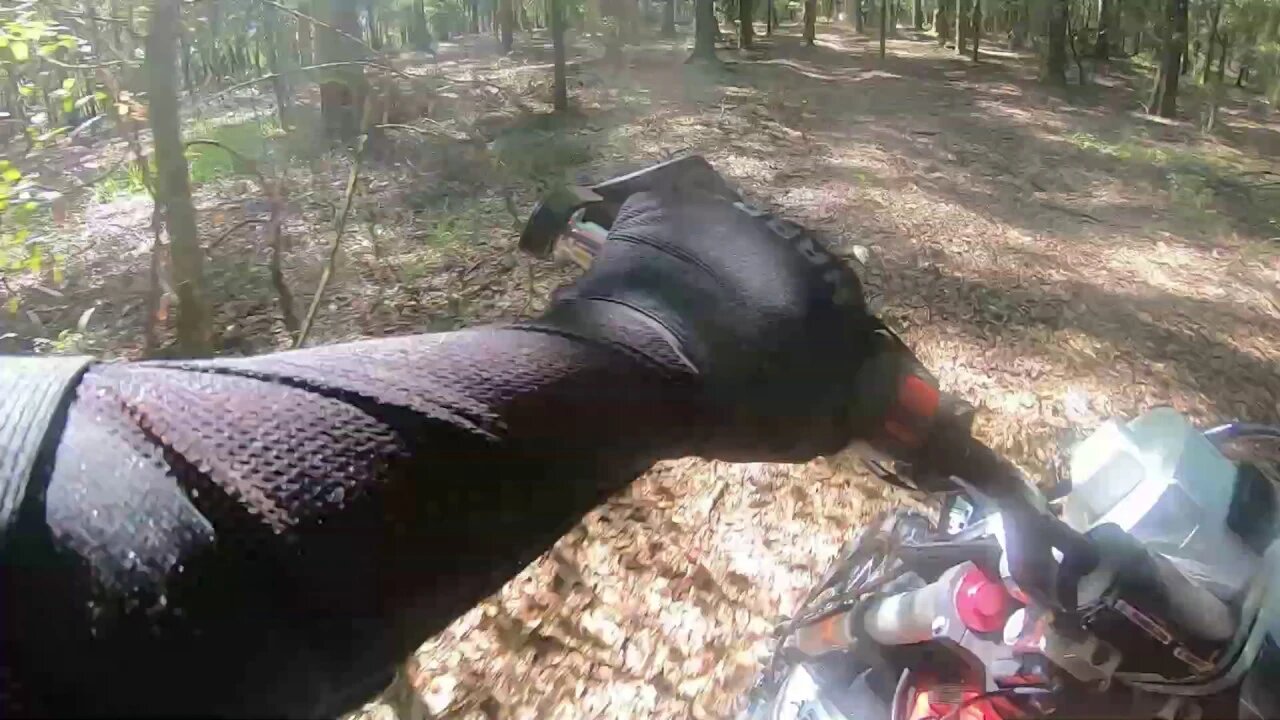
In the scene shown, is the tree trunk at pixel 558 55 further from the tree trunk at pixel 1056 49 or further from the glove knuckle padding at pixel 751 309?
the tree trunk at pixel 1056 49

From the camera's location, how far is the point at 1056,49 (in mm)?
5625

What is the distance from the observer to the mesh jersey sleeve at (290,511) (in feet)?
0.65

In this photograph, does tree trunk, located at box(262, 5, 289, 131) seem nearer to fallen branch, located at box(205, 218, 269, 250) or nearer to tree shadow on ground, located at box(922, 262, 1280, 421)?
fallen branch, located at box(205, 218, 269, 250)

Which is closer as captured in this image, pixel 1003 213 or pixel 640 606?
pixel 640 606

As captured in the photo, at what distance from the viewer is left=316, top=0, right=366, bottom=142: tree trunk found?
1.59 meters

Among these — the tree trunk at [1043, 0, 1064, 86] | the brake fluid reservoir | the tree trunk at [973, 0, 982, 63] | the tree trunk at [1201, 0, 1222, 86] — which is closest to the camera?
the brake fluid reservoir

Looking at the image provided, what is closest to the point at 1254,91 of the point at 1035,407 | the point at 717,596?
the point at 1035,407

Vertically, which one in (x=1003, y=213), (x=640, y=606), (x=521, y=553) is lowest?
(x=640, y=606)

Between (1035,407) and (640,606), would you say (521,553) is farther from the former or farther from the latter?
(1035,407)

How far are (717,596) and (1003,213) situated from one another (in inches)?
84.6

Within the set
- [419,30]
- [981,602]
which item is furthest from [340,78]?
[419,30]

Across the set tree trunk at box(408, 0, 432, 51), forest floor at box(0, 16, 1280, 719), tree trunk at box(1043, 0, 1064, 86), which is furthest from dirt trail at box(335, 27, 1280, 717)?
tree trunk at box(1043, 0, 1064, 86)

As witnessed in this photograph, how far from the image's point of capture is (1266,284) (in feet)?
7.82

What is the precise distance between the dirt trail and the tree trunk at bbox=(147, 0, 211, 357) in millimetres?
617
